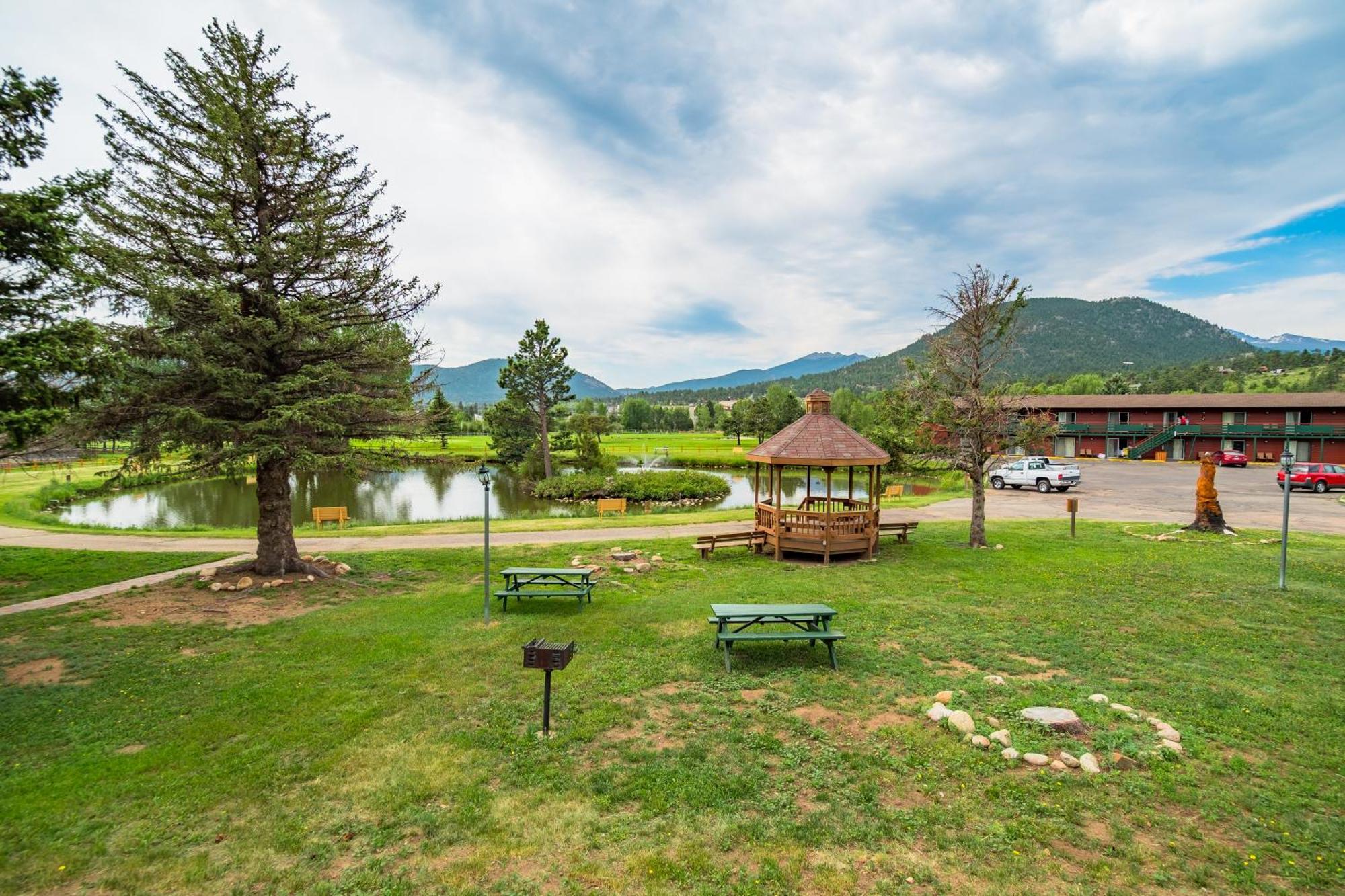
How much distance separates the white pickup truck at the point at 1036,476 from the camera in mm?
27625

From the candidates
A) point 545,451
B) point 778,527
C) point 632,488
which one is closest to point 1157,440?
point 632,488

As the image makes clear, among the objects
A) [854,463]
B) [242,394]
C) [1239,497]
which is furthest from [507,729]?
[1239,497]

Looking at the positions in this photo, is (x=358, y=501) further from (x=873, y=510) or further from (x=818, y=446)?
(x=873, y=510)

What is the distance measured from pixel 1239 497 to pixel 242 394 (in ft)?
113

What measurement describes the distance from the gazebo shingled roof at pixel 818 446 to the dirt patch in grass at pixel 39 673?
1240 centimetres

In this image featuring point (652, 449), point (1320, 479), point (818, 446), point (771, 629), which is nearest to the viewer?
point (771, 629)

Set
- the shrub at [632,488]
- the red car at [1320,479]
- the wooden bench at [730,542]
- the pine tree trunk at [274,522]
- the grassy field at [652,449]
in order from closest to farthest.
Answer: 1. the pine tree trunk at [274,522]
2. the wooden bench at [730,542]
3. the red car at [1320,479]
4. the shrub at [632,488]
5. the grassy field at [652,449]

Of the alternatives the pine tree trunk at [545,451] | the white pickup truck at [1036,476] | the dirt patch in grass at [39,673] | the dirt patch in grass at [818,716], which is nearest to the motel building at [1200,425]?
the white pickup truck at [1036,476]

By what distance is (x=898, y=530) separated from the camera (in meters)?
16.2

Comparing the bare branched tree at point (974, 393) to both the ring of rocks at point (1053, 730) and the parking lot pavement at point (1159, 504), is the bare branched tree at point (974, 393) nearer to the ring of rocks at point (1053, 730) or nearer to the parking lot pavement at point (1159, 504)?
the parking lot pavement at point (1159, 504)

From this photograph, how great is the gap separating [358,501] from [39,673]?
27006 millimetres

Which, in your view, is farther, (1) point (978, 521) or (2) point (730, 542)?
(1) point (978, 521)

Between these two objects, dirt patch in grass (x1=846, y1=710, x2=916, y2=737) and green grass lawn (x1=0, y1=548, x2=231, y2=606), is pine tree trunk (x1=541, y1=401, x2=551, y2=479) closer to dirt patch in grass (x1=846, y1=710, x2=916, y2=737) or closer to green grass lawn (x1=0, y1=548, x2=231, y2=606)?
green grass lawn (x1=0, y1=548, x2=231, y2=606)

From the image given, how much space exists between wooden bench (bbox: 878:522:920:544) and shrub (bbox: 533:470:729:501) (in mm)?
17393
